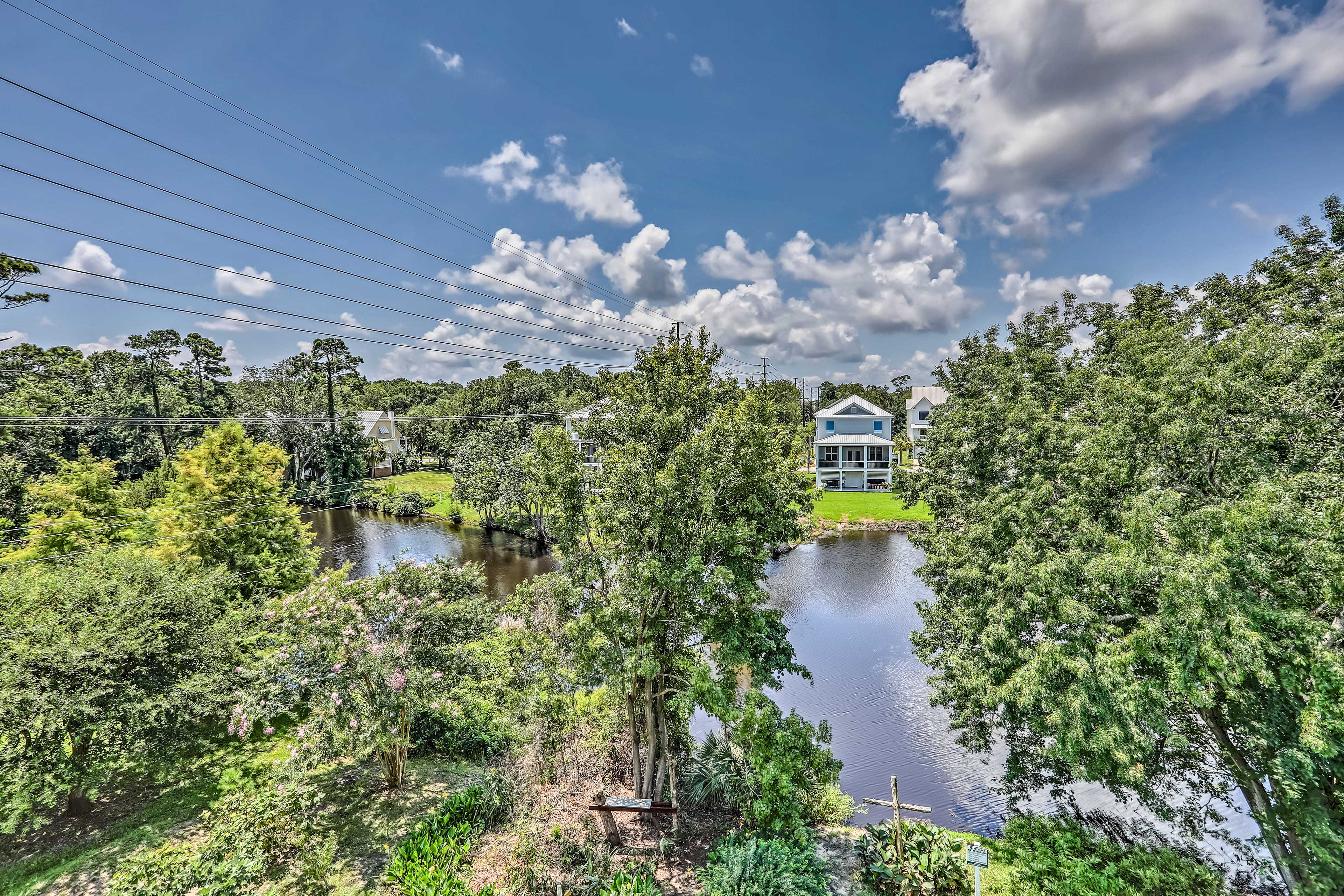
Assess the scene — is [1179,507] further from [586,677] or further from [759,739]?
[586,677]

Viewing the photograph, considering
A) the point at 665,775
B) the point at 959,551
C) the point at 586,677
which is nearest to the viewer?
the point at 586,677

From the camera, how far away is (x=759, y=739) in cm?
798

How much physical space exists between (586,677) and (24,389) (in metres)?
44.7

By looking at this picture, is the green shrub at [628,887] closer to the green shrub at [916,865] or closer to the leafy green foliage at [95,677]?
the green shrub at [916,865]

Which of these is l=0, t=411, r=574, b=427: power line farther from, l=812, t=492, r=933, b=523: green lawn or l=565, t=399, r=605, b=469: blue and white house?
l=812, t=492, r=933, b=523: green lawn

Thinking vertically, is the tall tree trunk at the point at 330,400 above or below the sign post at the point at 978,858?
above

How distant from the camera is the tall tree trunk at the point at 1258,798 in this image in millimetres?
7105

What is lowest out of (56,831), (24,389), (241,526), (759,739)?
(56,831)

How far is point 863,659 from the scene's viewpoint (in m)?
17.7

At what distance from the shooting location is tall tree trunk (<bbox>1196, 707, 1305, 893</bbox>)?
7.11 metres

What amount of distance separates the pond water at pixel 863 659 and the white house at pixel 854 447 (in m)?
12.3

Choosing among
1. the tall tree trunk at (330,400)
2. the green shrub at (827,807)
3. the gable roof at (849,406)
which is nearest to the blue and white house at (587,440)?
the green shrub at (827,807)

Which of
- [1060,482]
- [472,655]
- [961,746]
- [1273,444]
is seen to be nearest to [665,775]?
[472,655]

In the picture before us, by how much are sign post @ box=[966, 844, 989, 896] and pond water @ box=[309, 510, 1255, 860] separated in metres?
4.32
